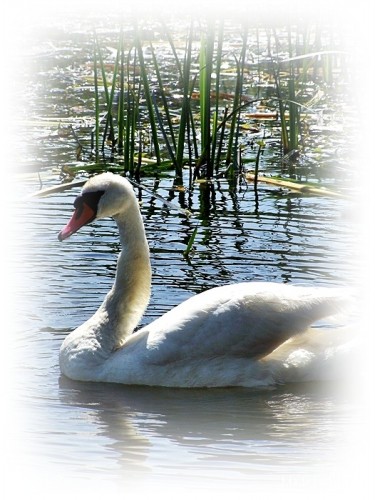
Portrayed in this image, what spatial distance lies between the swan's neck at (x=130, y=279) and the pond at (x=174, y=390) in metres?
0.52

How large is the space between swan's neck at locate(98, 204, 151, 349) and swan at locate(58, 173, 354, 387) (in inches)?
2.8

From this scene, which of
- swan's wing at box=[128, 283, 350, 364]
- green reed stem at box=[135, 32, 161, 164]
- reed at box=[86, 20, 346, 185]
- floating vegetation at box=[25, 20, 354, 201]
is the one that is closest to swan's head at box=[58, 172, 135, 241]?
swan's wing at box=[128, 283, 350, 364]

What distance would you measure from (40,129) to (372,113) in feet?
15.8

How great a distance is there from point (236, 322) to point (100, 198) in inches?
51.4

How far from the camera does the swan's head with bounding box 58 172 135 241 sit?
7898mm

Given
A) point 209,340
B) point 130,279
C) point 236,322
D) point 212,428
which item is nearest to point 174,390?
point 209,340

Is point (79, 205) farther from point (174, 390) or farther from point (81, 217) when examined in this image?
point (174, 390)

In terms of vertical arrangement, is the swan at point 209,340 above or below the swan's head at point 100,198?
below

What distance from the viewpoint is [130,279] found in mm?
7996

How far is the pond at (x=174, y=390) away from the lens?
19.9 ft

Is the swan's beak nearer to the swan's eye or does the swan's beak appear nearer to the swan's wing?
the swan's eye

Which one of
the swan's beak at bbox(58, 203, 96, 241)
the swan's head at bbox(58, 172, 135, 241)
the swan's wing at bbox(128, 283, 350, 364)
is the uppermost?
the swan's head at bbox(58, 172, 135, 241)

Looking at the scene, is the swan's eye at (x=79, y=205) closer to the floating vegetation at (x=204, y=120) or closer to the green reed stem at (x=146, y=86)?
the floating vegetation at (x=204, y=120)

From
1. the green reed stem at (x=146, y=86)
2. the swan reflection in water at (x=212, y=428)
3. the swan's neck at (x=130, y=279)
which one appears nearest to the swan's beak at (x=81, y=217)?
the swan's neck at (x=130, y=279)
